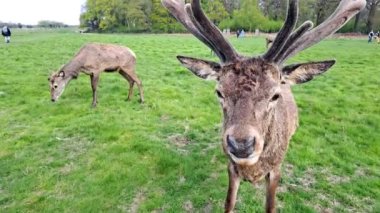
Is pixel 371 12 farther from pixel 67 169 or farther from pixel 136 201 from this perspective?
pixel 136 201

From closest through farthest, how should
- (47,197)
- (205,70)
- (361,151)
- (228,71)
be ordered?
1. (228,71)
2. (205,70)
3. (47,197)
4. (361,151)

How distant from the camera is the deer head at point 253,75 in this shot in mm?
2977

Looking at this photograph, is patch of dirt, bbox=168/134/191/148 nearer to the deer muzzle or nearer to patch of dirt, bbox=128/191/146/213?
patch of dirt, bbox=128/191/146/213

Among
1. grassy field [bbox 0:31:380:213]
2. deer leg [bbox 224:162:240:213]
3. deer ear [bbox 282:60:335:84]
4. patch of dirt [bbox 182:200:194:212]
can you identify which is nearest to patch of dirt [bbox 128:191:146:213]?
grassy field [bbox 0:31:380:213]

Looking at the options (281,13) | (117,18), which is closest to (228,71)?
(281,13)

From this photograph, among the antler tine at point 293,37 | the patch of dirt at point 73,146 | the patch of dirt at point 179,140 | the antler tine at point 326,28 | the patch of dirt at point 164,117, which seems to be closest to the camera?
the antler tine at point 293,37

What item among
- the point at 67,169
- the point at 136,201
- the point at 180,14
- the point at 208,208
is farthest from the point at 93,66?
the point at 208,208

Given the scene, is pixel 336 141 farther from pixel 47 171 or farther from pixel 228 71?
pixel 47 171

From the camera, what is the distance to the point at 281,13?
215 feet

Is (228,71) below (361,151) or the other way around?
the other way around

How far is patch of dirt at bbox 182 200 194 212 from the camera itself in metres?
5.14

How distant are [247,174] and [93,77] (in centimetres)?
715

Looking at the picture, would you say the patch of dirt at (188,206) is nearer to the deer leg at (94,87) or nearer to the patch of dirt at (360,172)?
the patch of dirt at (360,172)

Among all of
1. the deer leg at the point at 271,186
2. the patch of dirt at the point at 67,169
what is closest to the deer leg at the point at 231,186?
the deer leg at the point at 271,186
